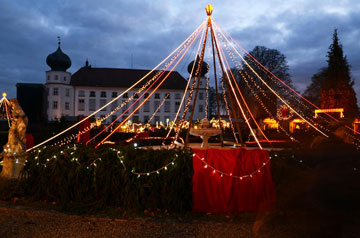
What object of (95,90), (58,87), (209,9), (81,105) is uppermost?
(58,87)

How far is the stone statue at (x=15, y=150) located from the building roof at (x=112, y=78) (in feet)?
160

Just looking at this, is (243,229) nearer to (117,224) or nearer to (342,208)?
(117,224)

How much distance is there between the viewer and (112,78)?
2264 inches

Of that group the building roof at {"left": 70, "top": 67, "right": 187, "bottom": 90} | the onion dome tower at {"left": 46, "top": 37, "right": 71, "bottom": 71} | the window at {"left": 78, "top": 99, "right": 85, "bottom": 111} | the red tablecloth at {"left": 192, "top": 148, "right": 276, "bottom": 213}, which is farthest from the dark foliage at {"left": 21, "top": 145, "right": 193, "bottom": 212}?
the onion dome tower at {"left": 46, "top": 37, "right": 71, "bottom": 71}

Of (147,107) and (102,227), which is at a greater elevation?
(147,107)

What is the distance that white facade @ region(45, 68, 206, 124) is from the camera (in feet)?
178

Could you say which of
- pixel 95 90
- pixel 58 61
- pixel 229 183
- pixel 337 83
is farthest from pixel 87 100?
pixel 229 183

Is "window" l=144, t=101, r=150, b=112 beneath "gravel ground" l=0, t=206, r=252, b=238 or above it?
above

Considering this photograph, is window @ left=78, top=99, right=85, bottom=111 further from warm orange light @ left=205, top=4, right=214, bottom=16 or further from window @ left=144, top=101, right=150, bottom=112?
warm orange light @ left=205, top=4, right=214, bottom=16

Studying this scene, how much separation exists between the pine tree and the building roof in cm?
3101

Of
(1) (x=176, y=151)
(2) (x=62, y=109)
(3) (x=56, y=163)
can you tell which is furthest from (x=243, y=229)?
(2) (x=62, y=109)

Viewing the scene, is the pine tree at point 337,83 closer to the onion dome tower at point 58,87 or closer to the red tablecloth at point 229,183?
the red tablecloth at point 229,183

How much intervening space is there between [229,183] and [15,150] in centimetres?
496

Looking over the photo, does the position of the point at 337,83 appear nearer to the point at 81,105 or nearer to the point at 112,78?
the point at 112,78
